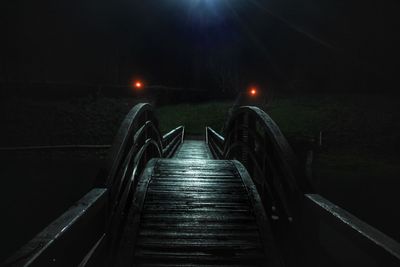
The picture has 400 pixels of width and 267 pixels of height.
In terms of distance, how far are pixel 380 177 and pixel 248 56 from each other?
3104 centimetres

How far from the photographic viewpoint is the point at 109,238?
11.8ft

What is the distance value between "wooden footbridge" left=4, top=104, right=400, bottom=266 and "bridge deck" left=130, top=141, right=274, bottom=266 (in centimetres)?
1

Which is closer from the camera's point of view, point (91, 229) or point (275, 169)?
point (91, 229)

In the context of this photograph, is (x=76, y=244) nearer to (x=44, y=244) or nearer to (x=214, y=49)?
(x=44, y=244)

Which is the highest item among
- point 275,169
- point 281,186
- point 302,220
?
point 275,169

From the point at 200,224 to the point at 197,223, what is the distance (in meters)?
0.05

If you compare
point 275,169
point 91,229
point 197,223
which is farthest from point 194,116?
point 91,229

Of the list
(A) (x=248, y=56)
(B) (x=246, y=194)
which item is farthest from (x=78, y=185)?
(A) (x=248, y=56)

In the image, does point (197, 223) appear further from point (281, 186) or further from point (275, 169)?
point (275, 169)

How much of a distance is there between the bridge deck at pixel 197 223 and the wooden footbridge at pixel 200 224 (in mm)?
12

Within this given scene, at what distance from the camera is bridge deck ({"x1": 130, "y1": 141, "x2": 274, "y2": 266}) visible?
3.59m

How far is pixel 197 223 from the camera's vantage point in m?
4.23

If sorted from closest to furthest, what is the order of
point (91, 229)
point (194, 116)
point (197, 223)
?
1. point (91, 229)
2. point (197, 223)
3. point (194, 116)

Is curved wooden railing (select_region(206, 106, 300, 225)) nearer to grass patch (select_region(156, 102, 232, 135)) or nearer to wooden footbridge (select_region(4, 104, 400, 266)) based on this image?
wooden footbridge (select_region(4, 104, 400, 266))
